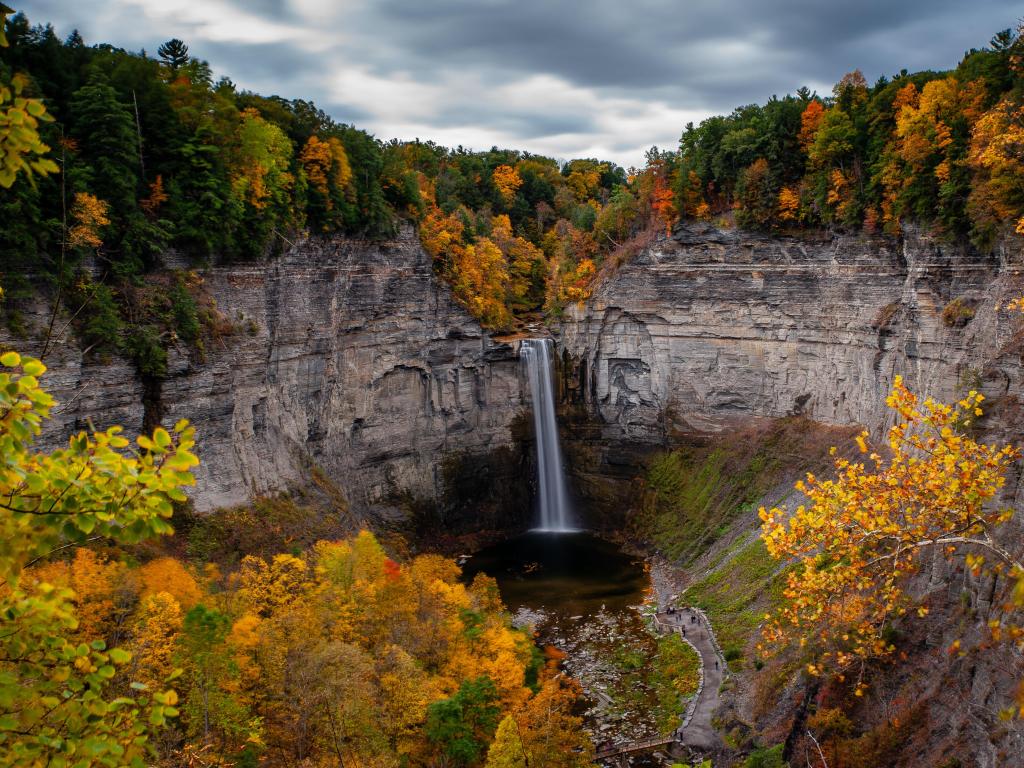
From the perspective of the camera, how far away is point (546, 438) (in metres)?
61.4

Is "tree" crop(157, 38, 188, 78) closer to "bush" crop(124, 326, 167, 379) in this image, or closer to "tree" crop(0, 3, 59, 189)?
"bush" crop(124, 326, 167, 379)

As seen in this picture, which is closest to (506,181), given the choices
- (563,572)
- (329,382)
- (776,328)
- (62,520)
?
(776,328)

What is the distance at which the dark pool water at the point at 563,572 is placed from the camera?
152 feet

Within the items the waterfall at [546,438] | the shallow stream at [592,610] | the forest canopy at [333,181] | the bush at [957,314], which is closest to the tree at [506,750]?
the shallow stream at [592,610]

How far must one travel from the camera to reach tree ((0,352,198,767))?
5.57 meters

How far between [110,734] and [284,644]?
66.2ft

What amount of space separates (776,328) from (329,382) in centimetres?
2881

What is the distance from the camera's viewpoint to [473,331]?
5859 centimetres

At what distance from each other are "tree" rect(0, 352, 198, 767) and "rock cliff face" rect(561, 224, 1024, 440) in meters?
34.8

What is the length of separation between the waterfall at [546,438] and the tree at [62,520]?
55.1 meters

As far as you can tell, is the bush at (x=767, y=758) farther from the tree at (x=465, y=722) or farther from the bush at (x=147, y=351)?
the bush at (x=147, y=351)

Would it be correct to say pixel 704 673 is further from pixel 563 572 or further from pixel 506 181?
pixel 506 181

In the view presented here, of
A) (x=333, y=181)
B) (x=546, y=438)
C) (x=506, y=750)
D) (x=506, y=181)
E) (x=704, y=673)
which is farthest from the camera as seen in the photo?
(x=506, y=181)

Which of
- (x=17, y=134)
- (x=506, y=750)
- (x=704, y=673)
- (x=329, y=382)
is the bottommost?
(x=704, y=673)
